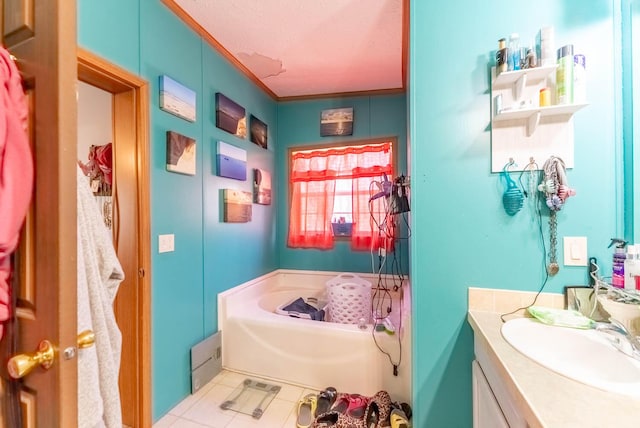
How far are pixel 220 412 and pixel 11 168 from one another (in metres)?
1.71

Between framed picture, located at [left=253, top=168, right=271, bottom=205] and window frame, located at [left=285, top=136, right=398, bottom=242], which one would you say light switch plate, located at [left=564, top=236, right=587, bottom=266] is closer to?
window frame, located at [left=285, top=136, right=398, bottom=242]

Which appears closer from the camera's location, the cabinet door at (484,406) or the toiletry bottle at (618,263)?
the cabinet door at (484,406)

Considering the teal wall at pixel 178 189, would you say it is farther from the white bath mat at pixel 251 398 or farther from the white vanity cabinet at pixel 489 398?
the white vanity cabinet at pixel 489 398

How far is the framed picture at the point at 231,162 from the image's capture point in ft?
6.85

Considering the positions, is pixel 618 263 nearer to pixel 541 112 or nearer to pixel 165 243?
pixel 541 112

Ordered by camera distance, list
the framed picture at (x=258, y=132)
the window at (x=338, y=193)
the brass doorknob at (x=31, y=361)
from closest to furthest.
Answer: the brass doorknob at (x=31, y=361)
the framed picture at (x=258, y=132)
the window at (x=338, y=193)

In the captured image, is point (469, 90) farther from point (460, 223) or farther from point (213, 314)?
point (213, 314)

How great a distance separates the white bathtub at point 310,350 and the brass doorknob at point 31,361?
1480mm

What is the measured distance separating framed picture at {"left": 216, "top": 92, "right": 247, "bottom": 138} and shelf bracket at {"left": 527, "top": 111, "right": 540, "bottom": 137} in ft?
6.48

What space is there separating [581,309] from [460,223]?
583 millimetres

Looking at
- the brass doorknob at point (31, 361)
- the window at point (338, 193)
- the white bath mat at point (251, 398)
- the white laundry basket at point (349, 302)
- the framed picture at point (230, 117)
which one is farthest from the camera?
the window at point (338, 193)

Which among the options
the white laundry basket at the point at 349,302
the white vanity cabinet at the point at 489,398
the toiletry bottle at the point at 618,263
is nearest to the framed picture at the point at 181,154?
the white laundry basket at the point at 349,302

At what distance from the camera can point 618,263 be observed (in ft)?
3.34

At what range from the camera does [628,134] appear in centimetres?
109
